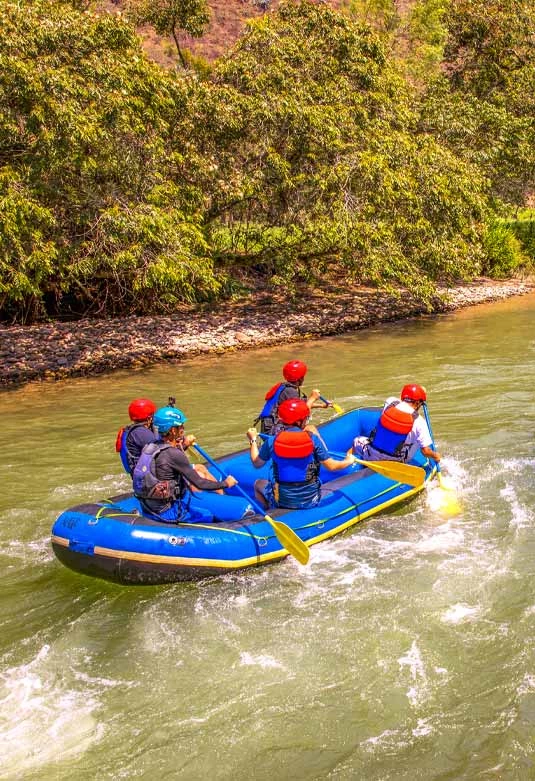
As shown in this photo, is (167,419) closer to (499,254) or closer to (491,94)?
(499,254)

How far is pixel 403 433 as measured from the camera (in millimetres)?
7836

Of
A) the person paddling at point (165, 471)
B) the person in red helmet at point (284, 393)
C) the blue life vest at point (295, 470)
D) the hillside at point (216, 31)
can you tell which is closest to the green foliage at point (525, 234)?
the person in red helmet at point (284, 393)

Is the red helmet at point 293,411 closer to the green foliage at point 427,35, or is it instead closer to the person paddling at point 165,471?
the person paddling at point 165,471

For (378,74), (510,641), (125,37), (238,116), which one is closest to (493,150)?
(378,74)

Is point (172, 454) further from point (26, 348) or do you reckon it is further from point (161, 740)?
point (26, 348)

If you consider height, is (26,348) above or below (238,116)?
below

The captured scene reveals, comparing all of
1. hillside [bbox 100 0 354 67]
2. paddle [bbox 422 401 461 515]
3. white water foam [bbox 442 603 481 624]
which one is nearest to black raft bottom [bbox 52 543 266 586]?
white water foam [bbox 442 603 481 624]

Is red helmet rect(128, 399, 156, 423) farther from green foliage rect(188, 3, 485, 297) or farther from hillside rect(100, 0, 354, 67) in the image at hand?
hillside rect(100, 0, 354, 67)

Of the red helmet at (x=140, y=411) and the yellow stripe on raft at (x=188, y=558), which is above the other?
the red helmet at (x=140, y=411)

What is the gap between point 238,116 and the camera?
52.5ft

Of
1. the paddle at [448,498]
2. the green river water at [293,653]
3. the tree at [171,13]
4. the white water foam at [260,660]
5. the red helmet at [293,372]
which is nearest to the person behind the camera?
the green river water at [293,653]

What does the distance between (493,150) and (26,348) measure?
15.5 m

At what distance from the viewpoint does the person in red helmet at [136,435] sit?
679 centimetres

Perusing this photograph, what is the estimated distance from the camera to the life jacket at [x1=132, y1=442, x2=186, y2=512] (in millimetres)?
6191
